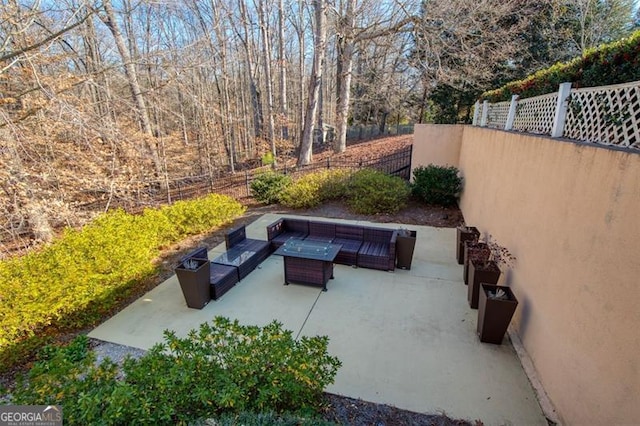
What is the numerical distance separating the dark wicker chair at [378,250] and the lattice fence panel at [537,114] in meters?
2.45

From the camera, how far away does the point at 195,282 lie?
396 cm

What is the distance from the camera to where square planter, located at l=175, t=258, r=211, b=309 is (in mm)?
3945

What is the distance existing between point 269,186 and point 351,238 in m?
4.10

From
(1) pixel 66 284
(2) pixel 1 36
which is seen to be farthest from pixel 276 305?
(2) pixel 1 36

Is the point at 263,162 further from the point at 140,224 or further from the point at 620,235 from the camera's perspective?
the point at 620,235

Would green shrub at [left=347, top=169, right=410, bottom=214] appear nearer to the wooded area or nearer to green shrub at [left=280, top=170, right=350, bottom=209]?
green shrub at [left=280, top=170, right=350, bottom=209]

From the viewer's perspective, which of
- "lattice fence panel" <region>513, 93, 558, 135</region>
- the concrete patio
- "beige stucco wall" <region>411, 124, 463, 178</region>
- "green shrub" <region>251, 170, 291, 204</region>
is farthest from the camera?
"green shrub" <region>251, 170, 291, 204</region>

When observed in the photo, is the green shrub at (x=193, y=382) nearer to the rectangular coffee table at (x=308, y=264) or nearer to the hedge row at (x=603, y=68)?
the rectangular coffee table at (x=308, y=264)

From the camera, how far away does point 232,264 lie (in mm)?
4773

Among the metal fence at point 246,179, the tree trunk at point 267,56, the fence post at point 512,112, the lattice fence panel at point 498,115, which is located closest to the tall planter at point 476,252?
the fence post at point 512,112

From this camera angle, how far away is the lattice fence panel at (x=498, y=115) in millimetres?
5760

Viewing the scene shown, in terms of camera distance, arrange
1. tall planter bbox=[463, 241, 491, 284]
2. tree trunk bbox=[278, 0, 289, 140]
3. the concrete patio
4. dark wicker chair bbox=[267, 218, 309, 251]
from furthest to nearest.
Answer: tree trunk bbox=[278, 0, 289, 140]
dark wicker chair bbox=[267, 218, 309, 251]
tall planter bbox=[463, 241, 491, 284]
the concrete patio

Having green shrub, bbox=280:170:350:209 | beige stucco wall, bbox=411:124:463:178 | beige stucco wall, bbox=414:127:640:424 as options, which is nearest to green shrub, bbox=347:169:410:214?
green shrub, bbox=280:170:350:209

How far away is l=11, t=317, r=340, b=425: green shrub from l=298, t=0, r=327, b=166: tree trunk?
35.8 ft
